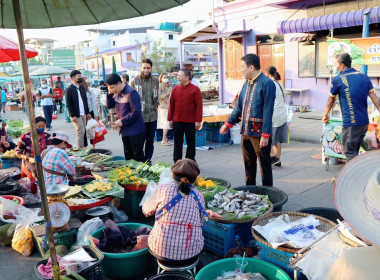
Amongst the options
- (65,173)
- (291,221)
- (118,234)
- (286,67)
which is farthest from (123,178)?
(286,67)

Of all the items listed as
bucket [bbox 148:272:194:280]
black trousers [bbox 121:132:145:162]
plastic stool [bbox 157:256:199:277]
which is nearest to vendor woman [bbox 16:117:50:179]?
black trousers [bbox 121:132:145:162]

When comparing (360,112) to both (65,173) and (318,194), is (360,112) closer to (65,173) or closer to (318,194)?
(318,194)

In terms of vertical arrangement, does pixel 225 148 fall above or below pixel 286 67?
below

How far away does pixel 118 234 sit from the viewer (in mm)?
3854

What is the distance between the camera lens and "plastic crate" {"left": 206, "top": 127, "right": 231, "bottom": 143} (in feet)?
31.8

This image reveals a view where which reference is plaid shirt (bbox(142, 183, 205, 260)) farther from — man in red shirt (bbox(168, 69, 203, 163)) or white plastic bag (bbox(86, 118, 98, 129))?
white plastic bag (bbox(86, 118, 98, 129))

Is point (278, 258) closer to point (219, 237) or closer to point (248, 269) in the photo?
point (248, 269)

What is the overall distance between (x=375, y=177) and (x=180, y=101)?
210 inches

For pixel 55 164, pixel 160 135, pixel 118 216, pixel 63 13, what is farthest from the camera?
pixel 160 135

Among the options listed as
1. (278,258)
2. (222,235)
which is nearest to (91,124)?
(222,235)

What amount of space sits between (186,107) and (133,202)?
2.30 meters

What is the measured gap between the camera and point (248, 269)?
3.21 meters

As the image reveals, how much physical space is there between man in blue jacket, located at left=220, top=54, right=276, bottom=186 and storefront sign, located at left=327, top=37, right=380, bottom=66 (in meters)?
2.82

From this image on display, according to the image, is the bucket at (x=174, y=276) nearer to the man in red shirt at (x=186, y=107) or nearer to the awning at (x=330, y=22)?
the man in red shirt at (x=186, y=107)
